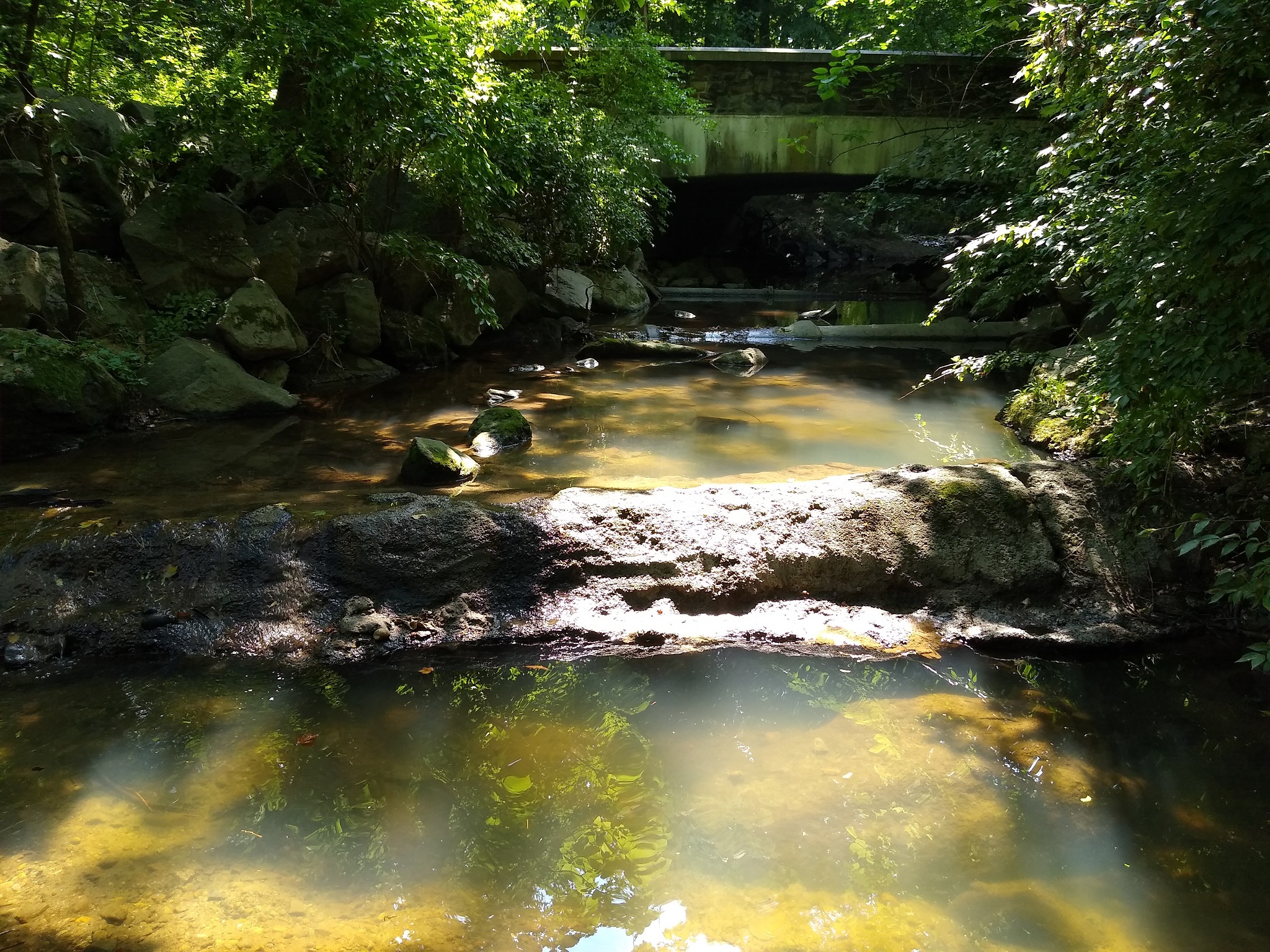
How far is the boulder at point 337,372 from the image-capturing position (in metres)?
8.10

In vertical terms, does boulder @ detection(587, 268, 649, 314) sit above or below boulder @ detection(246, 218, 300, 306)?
below

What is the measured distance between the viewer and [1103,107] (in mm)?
3514

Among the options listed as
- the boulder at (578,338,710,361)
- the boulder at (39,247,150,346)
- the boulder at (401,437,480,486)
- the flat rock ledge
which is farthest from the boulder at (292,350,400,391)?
the flat rock ledge

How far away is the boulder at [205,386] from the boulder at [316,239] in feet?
5.17

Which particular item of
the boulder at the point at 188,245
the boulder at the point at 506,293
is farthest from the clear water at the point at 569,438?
the boulder at the point at 188,245

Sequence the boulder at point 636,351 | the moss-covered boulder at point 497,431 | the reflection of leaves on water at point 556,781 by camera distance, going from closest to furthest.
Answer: the reflection of leaves on water at point 556,781, the moss-covered boulder at point 497,431, the boulder at point 636,351

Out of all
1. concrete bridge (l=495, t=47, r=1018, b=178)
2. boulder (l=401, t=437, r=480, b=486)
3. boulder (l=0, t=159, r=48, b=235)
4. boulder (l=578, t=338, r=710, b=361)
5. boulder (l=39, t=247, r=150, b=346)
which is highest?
concrete bridge (l=495, t=47, r=1018, b=178)

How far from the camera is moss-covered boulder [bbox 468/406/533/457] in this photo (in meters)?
6.00

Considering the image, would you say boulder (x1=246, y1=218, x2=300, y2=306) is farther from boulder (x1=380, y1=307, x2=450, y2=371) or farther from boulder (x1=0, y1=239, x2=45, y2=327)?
boulder (x1=0, y1=239, x2=45, y2=327)

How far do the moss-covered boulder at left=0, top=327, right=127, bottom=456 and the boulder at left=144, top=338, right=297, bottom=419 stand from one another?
485mm

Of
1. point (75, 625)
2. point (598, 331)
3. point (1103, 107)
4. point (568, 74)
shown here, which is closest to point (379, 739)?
point (75, 625)

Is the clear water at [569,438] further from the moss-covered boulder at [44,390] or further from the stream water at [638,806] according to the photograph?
the stream water at [638,806]

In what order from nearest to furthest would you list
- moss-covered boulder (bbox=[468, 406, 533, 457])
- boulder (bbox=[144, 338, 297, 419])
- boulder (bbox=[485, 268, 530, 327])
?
1. moss-covered boulder (bbox=[468, 406, 533, 457])
2. boulder (bbox=[144, 338, 297, 419])
3. boulder (bbox=[485, 268, 530, 327])

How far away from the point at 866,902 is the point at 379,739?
66.2 inches
